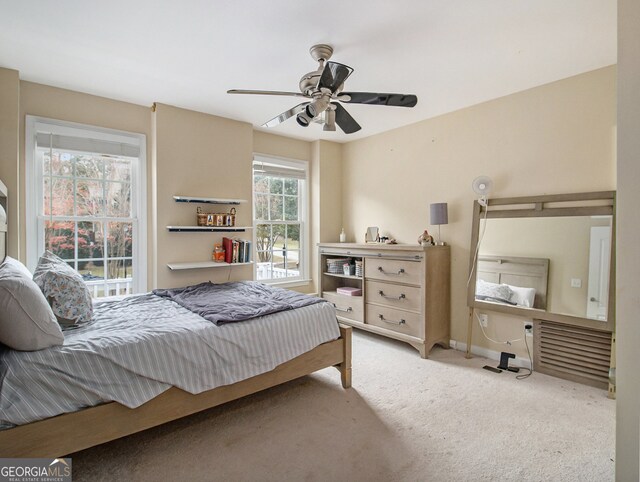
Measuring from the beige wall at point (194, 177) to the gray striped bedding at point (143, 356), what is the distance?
106 cm

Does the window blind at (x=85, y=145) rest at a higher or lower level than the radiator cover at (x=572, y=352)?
higher

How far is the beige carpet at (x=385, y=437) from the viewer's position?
67.7 inches

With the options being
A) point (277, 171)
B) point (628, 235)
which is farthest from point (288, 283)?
point (628, 235)

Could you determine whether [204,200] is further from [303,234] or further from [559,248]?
[559,248]

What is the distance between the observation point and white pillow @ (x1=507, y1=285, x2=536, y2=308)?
9.79 ft

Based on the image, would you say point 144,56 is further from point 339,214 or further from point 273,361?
point 339,214

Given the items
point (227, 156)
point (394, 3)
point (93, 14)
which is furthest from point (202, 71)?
point (394, 3)

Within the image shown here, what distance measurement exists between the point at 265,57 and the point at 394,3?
1024 mm

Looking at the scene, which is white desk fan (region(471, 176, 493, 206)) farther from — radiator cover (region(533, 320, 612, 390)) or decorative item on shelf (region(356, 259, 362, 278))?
decorative item on shelf (region(356, 259, 362, 278))

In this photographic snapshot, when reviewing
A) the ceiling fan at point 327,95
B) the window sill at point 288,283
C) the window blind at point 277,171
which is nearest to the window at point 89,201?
the window blind at point 277,171

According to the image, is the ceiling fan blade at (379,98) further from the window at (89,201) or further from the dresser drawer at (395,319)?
the window at (89,201)

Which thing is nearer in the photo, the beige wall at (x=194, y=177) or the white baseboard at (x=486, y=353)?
the white baseboard at (x=486, y=353)

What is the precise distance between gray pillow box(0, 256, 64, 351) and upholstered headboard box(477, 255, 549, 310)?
10.9 ft

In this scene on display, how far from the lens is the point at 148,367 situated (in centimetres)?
181
